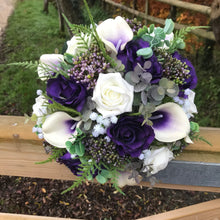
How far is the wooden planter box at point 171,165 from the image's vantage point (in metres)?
1.01

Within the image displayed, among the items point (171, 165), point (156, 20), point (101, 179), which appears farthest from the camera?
point (156, 20)

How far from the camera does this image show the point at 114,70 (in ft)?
2.27

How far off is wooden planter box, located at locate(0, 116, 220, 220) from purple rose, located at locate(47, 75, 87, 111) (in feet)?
1.35

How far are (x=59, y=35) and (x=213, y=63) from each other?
224cm

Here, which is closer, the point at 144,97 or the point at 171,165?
the point at 144,97

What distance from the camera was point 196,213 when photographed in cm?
106

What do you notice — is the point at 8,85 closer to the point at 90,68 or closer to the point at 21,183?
the point at 21,183

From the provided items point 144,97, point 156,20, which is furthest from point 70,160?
point 156,20

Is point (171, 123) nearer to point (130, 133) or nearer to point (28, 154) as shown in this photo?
point (130, 133)

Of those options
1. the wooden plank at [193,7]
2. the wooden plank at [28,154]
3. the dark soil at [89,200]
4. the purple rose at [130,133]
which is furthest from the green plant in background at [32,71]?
the purple rose at [130,133]

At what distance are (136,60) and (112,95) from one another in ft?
0.44

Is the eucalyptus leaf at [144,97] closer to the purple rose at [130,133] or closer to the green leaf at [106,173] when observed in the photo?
the purple rose at [130,133]

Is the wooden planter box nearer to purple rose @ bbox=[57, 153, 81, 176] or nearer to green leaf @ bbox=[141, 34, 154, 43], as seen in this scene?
purple rose @ bbox=[57, 153, 81, 176]

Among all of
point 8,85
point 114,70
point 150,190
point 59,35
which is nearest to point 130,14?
point 59,35
